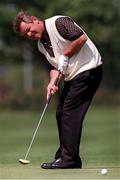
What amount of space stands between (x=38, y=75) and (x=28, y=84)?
4.33 feet

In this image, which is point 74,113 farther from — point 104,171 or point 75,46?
point 104,171

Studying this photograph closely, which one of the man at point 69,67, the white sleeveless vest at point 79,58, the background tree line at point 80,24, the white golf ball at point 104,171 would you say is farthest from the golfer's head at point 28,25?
the background tree line at point 80,24

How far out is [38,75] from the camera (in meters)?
65.9

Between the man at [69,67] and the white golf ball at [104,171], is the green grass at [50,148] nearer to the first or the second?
the white golf ball at [104,171]

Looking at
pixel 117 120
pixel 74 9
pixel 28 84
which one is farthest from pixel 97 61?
pixel 28 84

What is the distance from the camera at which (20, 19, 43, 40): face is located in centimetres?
1068

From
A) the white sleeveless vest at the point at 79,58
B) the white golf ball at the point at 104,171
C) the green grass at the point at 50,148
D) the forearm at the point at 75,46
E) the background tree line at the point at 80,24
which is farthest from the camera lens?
the background tree line at the point at 80,24

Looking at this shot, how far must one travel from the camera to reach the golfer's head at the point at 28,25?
10672 mm

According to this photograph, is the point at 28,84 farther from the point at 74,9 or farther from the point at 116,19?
the point at 74,9

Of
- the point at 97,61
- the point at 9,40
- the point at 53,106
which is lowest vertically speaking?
the point at 97,61

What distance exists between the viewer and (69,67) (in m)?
10.9

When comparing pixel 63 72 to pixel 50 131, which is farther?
pixel 50 131

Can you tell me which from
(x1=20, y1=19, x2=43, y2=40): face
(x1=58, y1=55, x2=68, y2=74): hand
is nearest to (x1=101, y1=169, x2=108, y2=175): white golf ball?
(x1=58, y1=55, x2=68, y2=74): hand

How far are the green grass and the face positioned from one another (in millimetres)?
1631
